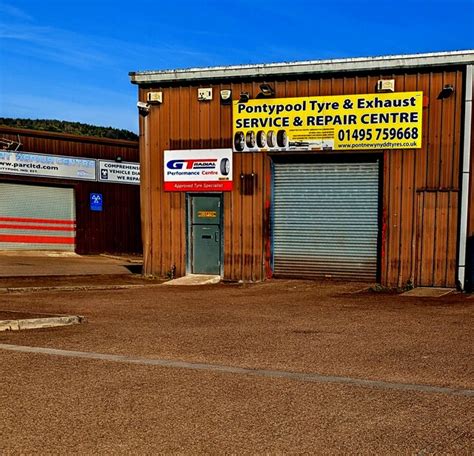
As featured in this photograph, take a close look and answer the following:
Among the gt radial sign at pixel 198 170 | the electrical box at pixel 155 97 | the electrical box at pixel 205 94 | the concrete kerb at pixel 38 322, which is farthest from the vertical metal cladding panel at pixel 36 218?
the concrete kerb at pixel 38 322

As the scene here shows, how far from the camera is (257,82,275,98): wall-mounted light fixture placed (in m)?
17.4

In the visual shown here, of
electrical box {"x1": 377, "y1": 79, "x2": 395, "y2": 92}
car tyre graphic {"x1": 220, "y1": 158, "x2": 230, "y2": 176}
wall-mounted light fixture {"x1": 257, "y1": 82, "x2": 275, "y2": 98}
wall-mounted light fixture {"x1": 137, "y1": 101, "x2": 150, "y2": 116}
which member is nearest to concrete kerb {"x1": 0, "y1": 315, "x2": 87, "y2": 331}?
car tyre graphic {"x1": 220, "y1": 158, "x2": 230, "y2": 176}

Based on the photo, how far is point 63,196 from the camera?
28.6m

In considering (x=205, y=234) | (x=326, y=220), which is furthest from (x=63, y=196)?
(x=326, y=220)

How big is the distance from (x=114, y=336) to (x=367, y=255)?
955cm

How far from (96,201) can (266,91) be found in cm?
1459

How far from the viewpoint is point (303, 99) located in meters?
17.2

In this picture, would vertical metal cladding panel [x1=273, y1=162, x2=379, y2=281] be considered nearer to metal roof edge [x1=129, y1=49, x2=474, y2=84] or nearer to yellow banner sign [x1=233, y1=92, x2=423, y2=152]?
yellow banner sign [x1=233, y1=92, x2=423, y2=152]

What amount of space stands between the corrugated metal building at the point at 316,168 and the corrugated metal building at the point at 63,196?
9576 millimetres

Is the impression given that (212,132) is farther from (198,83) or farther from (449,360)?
(449,360)

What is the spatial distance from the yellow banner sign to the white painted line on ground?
10786 millimetres

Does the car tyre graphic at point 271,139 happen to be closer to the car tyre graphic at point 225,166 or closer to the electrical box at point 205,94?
the car tyre graphic at point 225,166

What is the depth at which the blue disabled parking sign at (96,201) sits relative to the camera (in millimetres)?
29766

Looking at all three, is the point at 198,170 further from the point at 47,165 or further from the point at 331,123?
the point at 47,165
